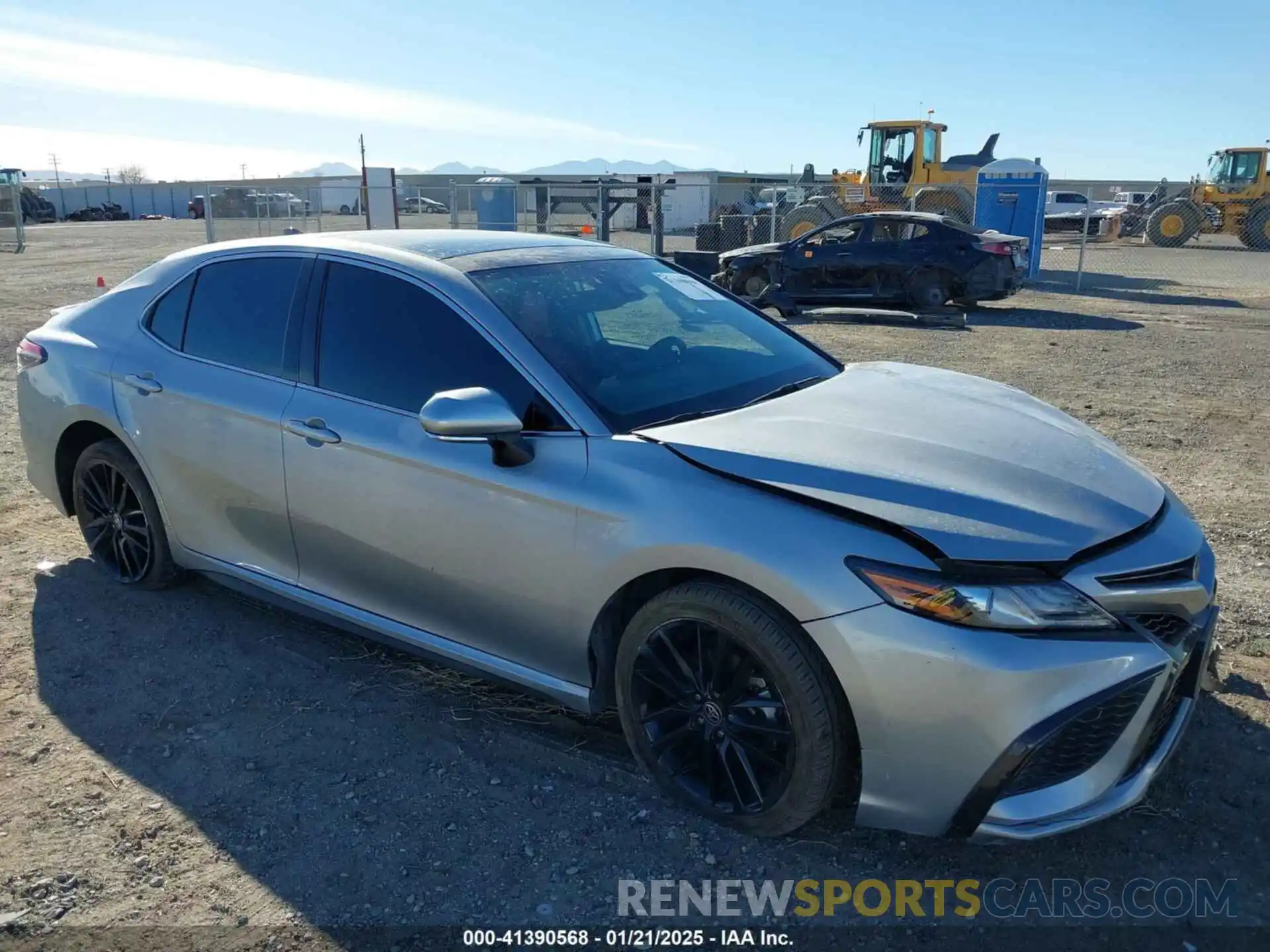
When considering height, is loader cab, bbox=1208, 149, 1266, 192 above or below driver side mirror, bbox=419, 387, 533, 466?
above

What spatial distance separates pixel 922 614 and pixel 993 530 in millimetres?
314

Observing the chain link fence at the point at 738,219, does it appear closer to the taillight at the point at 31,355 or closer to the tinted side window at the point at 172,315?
the taillight at the point at 31,355

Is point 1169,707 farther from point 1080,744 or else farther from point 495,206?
point 495,206

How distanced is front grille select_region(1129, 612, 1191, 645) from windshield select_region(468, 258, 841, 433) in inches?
54.9

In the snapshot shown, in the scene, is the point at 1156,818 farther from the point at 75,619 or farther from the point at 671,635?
the point at 75,619

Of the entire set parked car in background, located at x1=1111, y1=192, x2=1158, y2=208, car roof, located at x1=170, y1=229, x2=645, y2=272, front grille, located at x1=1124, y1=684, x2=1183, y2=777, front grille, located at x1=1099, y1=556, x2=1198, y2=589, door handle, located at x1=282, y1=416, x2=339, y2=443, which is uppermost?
parked car in background, located at x1=1111, y1=192, x2=1158, y2=208

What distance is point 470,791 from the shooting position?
3.09 metres

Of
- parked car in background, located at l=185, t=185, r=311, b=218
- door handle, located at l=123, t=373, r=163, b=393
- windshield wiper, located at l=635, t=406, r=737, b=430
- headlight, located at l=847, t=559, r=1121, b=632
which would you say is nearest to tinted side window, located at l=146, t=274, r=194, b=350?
door handle, located at l=123, t=373, r=163, b=393

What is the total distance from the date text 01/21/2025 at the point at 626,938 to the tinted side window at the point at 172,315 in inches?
112

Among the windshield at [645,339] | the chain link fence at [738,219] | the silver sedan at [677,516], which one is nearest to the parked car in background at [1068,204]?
the chain link fence at [738,219]

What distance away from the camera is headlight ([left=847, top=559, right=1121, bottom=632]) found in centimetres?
239

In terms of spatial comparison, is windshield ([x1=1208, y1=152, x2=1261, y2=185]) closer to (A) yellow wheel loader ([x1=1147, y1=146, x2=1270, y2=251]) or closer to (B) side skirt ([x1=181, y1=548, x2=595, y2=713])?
(A) yellow wheel loader ([x1=1147, y1=146, x2=1270, y2=251])

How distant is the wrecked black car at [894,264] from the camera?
48.6 feet

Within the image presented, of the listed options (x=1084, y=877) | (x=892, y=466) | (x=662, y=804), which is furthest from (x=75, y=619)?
(x=1084, y=877)
